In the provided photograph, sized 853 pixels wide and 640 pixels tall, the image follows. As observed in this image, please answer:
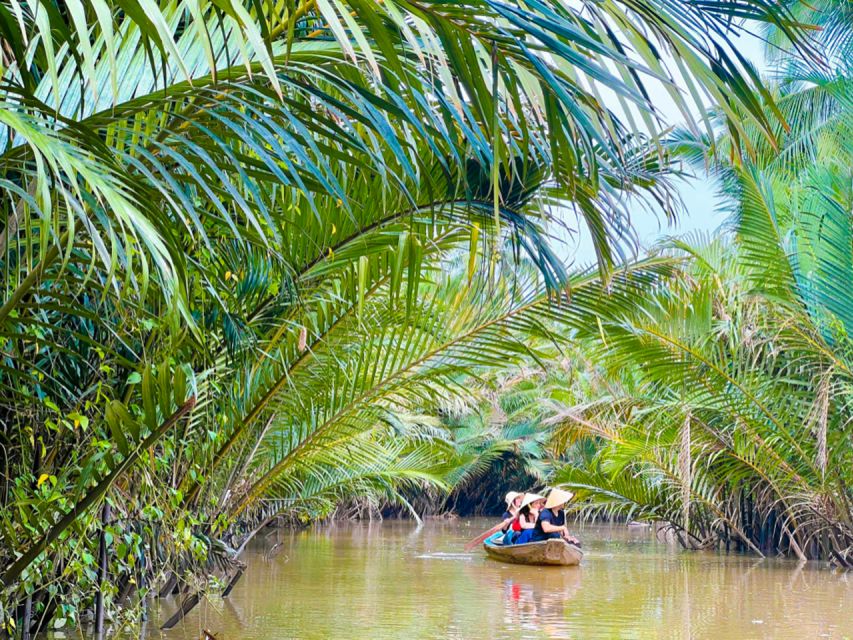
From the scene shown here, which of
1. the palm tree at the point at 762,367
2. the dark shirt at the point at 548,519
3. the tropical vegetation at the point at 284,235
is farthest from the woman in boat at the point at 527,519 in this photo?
the tropical vegetation at the point at 284,235

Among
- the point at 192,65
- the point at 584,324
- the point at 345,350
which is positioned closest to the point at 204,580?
the point at 345,350

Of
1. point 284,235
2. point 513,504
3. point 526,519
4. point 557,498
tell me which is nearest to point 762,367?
point 557,498

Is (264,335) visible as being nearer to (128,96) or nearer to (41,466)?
(41,466)

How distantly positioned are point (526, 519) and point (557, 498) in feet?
4.32

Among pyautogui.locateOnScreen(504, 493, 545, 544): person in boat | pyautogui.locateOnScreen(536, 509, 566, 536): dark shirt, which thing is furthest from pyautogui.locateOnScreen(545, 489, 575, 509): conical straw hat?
pyautogui.locateOnScreen(504, 493, 545, 544): person in boat

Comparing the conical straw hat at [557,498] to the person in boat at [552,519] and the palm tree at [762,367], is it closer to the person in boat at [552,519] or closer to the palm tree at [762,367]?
the person in boat at [552,519]

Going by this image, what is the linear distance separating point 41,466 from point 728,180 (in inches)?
608

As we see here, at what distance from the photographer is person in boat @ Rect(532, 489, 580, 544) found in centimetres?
1495

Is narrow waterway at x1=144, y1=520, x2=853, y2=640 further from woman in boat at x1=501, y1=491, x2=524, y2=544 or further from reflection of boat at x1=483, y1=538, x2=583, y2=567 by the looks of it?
woman in boat at x1=501, y1=491, x2=524, y2=544

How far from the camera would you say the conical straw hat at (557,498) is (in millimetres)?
14953

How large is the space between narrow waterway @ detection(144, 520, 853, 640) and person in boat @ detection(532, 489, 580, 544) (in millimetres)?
600

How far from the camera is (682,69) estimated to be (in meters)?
2.12

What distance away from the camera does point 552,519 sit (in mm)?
15305

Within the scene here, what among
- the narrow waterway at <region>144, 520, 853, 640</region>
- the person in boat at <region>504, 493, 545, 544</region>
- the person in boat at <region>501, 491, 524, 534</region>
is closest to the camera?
the narrow waterway at <region>144, 520, 853, 640</region>
